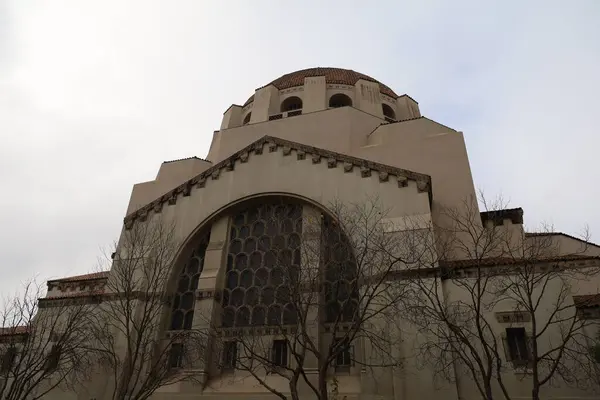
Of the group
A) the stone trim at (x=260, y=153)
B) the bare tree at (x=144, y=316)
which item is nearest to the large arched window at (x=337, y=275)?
the stone trim at (x=260, y=153)

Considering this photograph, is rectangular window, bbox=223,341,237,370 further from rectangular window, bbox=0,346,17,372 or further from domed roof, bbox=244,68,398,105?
domed roof, bbox=244,68,398,105

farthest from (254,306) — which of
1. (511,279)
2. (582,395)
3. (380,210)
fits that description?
(582,395)

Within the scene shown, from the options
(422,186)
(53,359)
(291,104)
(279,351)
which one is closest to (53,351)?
(53,359)

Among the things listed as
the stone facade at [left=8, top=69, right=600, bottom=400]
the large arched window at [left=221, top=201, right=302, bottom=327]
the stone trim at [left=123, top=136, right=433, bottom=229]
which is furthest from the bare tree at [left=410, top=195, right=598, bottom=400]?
the stone trim at [left=123, top=136, right=433, bottom=229]

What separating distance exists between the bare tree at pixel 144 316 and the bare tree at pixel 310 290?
1.65 m

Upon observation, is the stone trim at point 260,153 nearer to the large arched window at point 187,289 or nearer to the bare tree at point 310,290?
the bare tree at point 310,290

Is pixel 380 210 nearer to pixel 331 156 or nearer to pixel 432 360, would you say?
pixel 331 156

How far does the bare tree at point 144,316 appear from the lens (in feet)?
47.4

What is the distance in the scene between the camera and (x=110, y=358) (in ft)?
48.6

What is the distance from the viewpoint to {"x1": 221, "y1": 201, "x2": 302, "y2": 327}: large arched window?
50.9 ft

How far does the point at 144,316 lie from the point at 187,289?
3.84m

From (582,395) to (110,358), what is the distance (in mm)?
13797

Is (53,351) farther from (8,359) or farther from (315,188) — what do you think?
(315,188)

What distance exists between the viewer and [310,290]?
1183 cm
